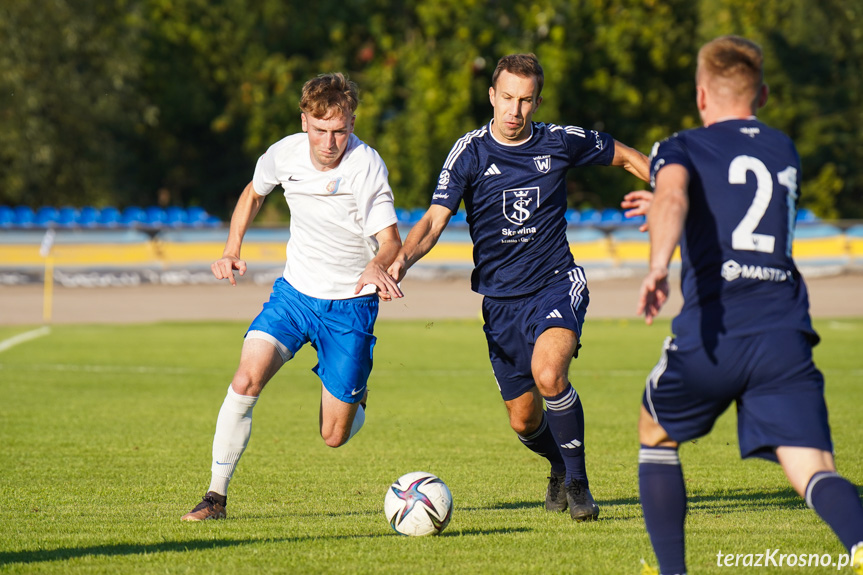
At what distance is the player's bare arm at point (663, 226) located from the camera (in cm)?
364

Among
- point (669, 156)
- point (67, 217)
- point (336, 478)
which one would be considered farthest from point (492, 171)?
point (67, 217)

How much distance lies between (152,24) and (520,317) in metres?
36.9

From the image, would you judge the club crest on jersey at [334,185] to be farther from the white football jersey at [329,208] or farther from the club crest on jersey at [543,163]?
the club crest on jersey at [543,163]

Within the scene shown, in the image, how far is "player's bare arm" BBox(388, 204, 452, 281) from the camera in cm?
533

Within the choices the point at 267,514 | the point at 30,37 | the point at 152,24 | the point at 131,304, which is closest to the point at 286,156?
the point at 267,514

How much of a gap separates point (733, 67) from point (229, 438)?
10.8 ft

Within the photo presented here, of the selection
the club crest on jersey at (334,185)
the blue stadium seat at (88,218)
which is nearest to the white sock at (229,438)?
the club crest on jersey at (334,185)

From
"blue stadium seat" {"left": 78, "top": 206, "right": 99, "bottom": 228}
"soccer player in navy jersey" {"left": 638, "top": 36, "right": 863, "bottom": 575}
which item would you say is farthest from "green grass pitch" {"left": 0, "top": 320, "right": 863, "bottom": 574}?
"blue stadium seat" {"left": 78, "top": 206, "right": 99, "bottom": 228}

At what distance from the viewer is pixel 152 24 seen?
130ft

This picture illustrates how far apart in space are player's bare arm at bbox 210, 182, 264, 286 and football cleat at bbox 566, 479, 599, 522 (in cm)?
214

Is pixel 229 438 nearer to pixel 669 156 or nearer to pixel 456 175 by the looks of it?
pixel 456 175

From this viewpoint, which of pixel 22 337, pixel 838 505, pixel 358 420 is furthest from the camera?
pixel 22 337

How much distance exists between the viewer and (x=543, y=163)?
6020 mm

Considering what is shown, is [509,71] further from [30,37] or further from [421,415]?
[30,37]
